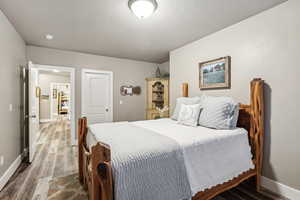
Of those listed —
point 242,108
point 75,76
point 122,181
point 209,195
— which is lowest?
point 209,195

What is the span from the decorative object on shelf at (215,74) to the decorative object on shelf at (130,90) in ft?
7.55

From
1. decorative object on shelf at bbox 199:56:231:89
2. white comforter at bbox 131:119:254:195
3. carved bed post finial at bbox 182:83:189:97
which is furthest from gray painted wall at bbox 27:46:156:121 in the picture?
white comforter at bbox 131:119:254:195

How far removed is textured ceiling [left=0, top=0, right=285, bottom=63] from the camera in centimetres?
190

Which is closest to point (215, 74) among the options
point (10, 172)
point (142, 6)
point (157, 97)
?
point (142, 6)

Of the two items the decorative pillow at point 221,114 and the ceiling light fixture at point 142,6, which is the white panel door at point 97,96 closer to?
the ceiling light fixture at point 142,6

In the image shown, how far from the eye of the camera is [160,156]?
124 cm

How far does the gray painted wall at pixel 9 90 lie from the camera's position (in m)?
2.04

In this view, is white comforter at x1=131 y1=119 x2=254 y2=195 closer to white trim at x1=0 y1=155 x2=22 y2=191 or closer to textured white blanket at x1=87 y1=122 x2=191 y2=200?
textured white blanket at x1=87 y1=122 x2=191 y2=200

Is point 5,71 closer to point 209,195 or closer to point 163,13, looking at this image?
point 163,13

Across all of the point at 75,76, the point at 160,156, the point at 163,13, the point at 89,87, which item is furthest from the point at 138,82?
the point at 160,156

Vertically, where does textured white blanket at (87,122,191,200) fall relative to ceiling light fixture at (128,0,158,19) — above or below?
below

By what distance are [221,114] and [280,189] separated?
121 cm

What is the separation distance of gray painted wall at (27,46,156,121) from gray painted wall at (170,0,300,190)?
288 centimetres

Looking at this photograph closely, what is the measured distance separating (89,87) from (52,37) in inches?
59.4
